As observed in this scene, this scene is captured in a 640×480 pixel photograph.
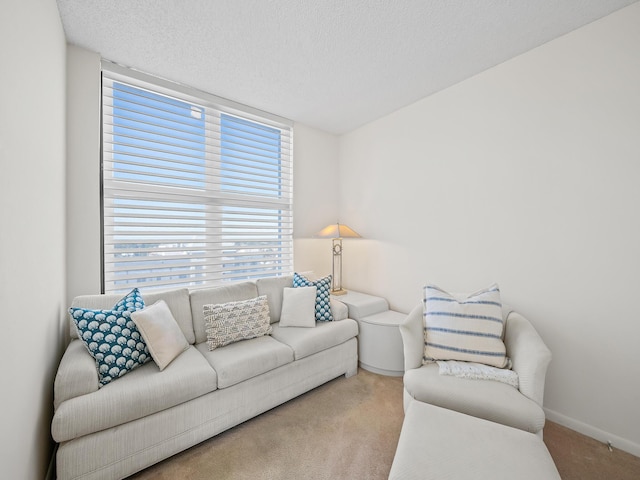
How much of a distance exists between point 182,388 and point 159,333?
387mm

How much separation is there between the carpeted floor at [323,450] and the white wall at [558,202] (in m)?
0.22

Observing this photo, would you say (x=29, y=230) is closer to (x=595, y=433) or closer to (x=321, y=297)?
(x=321, y=297)

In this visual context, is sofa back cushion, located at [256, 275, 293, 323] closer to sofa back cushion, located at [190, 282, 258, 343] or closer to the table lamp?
sofa back cushion, located at [190, 282, 258, 343]

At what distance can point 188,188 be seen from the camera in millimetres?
2559

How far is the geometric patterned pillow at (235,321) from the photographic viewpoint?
2016mm

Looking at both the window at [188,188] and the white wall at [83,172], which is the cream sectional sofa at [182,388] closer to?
the white wall at [83,172]

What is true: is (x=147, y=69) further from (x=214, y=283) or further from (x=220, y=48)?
(x=214, y=283)

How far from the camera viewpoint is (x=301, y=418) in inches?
75.2

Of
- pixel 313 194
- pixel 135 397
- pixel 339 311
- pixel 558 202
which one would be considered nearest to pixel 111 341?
pixel 135 397

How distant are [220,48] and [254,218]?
1.60 m

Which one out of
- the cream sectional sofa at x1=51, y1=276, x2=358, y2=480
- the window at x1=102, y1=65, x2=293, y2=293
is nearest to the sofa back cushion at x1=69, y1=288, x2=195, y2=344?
the cream sectional sofa at x1=51, y1=276, x2=358, y2=480

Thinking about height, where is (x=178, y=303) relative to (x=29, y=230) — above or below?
below

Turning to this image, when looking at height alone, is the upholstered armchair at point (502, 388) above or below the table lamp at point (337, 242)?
below

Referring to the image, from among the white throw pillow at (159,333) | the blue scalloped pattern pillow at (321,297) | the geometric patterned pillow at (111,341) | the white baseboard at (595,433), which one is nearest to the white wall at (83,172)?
the geometric patterned pillow at (111,341)
